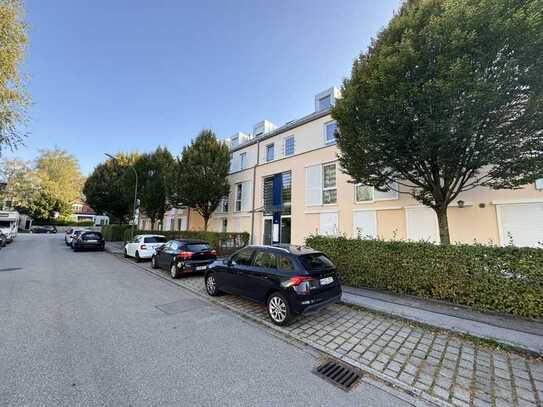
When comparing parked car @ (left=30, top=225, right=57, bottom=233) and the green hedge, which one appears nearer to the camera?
the green hedge

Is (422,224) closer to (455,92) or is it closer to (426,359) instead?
(455,92)

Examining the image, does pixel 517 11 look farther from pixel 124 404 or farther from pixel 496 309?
pixel 124 404

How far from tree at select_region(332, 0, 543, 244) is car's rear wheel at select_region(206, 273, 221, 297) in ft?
19.3

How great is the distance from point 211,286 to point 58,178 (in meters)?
56.0

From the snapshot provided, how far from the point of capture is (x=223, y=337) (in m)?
4.25

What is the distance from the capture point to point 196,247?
31.4 ft

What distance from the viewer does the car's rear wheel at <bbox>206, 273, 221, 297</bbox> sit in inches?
265

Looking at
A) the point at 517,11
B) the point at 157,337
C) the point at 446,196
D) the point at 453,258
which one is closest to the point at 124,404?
the point at 157,337

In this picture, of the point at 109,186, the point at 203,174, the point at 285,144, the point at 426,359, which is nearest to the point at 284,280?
the point at 426,359

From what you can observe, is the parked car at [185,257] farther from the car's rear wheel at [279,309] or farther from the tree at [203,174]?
the tree at [203,174]

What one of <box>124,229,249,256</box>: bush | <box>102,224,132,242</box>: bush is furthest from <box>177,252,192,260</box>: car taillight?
<box>102,224,132,242</box>: bush

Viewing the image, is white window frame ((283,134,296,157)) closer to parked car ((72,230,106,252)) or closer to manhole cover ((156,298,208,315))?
manhole cover ((156,298,208,315))

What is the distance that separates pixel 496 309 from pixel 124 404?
7059 mm

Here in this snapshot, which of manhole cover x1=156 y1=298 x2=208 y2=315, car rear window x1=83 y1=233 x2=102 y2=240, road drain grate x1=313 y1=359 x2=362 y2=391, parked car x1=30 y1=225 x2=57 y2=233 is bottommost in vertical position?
road drain grate x1=313 y1=359 x2=362 y2=391
